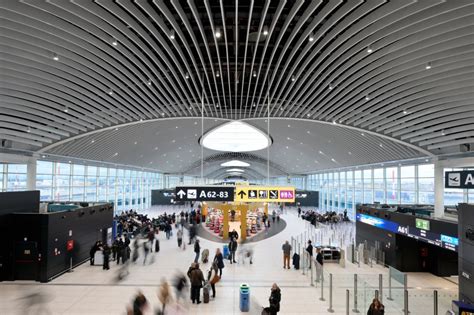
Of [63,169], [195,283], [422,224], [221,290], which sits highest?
[63,169]

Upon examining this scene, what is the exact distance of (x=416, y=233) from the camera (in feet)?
45.6

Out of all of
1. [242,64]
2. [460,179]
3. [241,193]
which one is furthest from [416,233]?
[242,64]

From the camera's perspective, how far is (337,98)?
→ 15.2 m

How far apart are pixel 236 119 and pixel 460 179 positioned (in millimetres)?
14059

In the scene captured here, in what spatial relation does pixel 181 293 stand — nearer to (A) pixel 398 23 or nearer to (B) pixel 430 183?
(A) pixel 398 23

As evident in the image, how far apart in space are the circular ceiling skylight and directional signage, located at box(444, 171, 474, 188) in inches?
878

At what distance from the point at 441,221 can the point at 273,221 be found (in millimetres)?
21678

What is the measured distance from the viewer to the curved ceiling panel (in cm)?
784

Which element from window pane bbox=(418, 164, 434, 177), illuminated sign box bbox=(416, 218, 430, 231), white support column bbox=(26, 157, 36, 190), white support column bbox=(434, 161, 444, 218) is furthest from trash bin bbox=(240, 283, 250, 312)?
window pane bbox=(418, 164, 434, 177)

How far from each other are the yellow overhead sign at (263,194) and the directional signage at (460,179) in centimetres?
630

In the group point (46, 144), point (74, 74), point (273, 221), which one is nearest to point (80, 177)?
point (46, 144)

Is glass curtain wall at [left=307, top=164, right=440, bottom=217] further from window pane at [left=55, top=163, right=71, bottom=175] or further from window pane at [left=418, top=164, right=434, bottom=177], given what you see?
window pane at [left=55, top=163, right=71, bottom=175]

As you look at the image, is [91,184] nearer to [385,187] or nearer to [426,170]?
[385,187]

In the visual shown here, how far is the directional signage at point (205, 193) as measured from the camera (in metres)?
12.0
